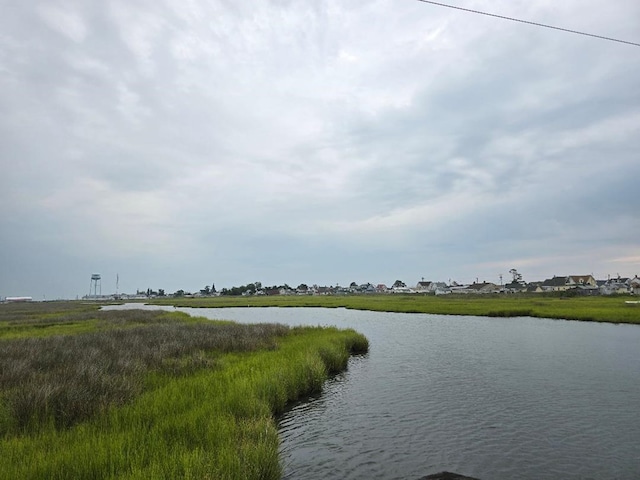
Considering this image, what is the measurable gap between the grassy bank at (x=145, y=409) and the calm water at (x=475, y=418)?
168 cm

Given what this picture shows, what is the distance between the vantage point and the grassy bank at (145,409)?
794 centimetres

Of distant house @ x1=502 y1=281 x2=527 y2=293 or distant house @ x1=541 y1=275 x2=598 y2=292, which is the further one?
distant house @ x1=502 y1=281 x2=527 y2=293

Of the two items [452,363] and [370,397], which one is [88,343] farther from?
[452,363]

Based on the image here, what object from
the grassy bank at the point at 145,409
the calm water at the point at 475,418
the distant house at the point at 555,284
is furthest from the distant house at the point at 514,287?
the grassy bank at the point at 145,409

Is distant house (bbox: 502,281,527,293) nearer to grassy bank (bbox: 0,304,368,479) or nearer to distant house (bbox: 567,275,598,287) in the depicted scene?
distant house (bbox: 567,275,598,287)

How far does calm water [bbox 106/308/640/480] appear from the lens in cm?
1112

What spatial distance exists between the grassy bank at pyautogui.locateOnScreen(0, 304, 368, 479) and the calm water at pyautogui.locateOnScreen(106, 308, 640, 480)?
1678mm

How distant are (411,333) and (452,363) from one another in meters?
16.2

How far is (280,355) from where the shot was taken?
22.0 m

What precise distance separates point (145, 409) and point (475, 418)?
38.8 feet

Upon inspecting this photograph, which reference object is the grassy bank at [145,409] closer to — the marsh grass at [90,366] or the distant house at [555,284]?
the marsh grass at [90,366]

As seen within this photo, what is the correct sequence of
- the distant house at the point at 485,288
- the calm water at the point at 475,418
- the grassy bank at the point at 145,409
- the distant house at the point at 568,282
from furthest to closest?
the distant house at the point at 485,288 < the distant house at the point at 568,282 < the calm water at the point at 475,418 < the grassy bank at the point at 145,409

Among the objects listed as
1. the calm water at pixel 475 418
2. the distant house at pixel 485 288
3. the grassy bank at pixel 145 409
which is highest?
the distant house at pixel 485 288

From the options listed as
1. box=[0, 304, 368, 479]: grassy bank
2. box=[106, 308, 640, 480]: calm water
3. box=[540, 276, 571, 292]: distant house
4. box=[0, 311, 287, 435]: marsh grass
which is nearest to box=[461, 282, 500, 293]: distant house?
box=[540, 276, 571, 292]: distant house
